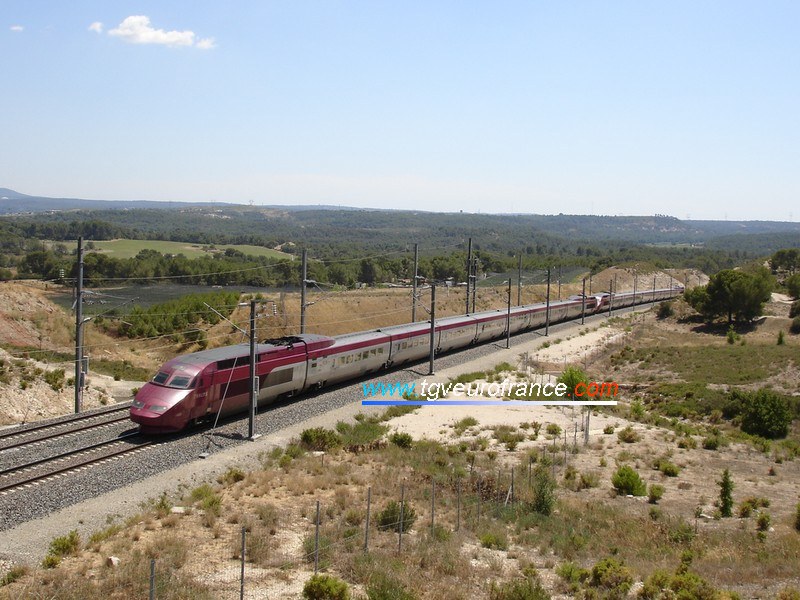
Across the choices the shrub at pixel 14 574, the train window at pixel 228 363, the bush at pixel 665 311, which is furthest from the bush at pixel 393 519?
the bush at pixel 665 311

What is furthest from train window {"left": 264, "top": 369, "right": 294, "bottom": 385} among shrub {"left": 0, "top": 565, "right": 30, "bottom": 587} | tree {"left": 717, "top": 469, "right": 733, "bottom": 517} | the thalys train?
tree {"left": 717, "top": 469, "right": 733, "bottom": 517}

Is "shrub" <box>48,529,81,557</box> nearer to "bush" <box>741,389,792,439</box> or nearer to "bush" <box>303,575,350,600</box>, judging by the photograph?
"bush" <box>303,575,350,600</box>

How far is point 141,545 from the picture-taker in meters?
15.4

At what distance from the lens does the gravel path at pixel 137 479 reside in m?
17.0

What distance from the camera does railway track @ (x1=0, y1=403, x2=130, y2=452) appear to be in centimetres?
2387

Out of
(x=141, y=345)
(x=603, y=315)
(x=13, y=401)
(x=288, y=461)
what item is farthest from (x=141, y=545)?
(x=603, y=315)

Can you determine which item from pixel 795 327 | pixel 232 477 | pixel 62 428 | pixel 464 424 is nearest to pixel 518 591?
pixel 232 477

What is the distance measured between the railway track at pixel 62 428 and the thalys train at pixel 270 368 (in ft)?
8.96

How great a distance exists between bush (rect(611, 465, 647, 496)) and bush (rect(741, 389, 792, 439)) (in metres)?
16.1

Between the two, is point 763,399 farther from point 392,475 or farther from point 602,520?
point 392,475

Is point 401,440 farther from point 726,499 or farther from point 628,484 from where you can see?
point 726,499

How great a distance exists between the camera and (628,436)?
98.6 feet

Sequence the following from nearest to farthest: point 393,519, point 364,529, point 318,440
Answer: point 364,529, point 393,519, point 318,440

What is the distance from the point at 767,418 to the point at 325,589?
99.8ft
